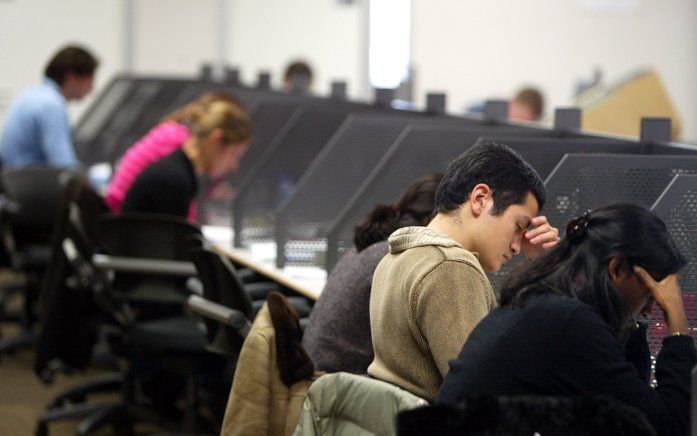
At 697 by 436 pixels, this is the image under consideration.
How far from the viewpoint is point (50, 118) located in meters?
5.51

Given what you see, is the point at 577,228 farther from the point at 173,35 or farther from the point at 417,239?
the point at 173,35

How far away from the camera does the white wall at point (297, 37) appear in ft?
29.2

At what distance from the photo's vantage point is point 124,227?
3623 mm

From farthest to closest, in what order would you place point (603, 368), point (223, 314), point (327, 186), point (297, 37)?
point (297, 37), point (327, 186), point (223, 314), point (603, 368)

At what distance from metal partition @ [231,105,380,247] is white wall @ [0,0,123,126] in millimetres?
4713

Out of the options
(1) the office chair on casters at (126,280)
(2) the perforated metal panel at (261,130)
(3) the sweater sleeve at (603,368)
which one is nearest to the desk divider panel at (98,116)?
(2) the perforated metal panel at (261,130)

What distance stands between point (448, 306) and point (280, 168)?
8.18ft

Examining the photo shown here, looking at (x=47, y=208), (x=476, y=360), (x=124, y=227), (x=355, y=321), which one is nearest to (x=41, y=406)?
(x=47, y=208)

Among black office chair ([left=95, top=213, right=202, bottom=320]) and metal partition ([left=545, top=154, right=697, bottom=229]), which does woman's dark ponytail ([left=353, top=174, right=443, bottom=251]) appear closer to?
metal partition ([left=545, top=154, right=697, bottom=229])

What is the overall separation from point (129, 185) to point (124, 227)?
2.17 ft

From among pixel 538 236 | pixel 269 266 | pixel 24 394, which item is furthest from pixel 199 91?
pixel 538 236

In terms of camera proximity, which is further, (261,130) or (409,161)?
(261,130)

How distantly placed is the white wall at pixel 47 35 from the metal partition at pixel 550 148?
652cm

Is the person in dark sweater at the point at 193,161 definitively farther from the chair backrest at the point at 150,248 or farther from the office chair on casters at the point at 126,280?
the office chair on casters at the point at 126,280
